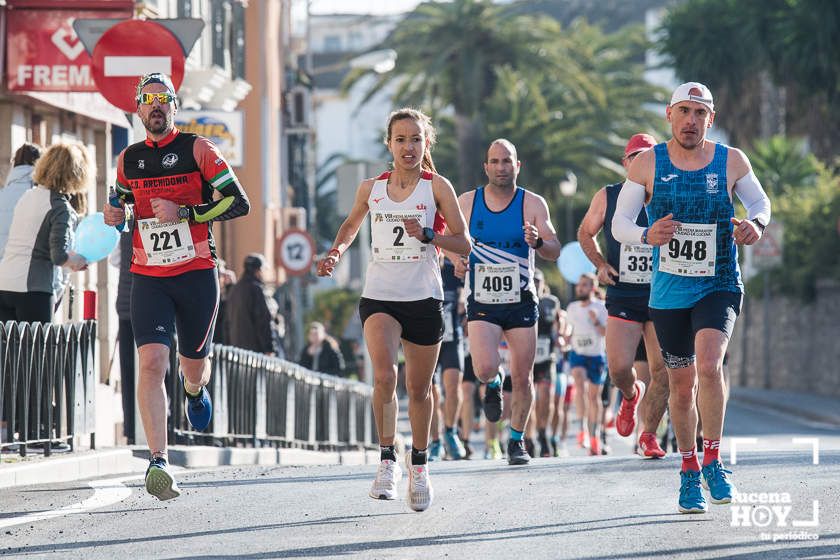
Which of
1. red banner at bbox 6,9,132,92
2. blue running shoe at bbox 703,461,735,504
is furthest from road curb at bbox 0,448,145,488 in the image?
red banner at bbox 6,9,132,92

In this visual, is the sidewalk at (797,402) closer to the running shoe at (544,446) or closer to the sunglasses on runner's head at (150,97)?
the running shoe at (544,446)

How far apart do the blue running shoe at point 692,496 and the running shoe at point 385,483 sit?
1428 millimetres

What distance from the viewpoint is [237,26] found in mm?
36375

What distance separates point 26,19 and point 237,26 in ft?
60.9

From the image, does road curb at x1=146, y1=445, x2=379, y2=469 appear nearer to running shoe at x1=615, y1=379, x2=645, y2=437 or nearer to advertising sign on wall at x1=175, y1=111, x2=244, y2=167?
running shoe at x1=615, y1=379, x2=645, y2=437

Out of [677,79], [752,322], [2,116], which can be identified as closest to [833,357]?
[752,322]

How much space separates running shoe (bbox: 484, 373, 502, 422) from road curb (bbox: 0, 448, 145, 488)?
2405 millimetres

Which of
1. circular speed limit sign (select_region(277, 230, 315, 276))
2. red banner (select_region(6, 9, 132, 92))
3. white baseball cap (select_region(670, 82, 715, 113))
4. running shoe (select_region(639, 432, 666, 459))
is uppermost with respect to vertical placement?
red banner (select_region(6, 9, 132, 92))

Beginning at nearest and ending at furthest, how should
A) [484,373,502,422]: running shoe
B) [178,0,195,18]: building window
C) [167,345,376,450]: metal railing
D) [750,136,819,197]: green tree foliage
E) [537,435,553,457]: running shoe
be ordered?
1. [484,373,502,422]: running shoe
2. [167,345,376,450]: metal railing
3. [537,435,553,457]: running shoe
4. [178,0,195,18]: building window
5. [750,136,819,197]: green tree foliage

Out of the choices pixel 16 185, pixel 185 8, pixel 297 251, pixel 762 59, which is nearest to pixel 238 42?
pixel 297 251

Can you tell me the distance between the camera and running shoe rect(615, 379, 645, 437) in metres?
12.9

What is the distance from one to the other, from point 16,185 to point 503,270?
131 inches

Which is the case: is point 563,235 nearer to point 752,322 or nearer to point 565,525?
point 752,322

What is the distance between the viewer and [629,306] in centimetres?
Result: 1213
